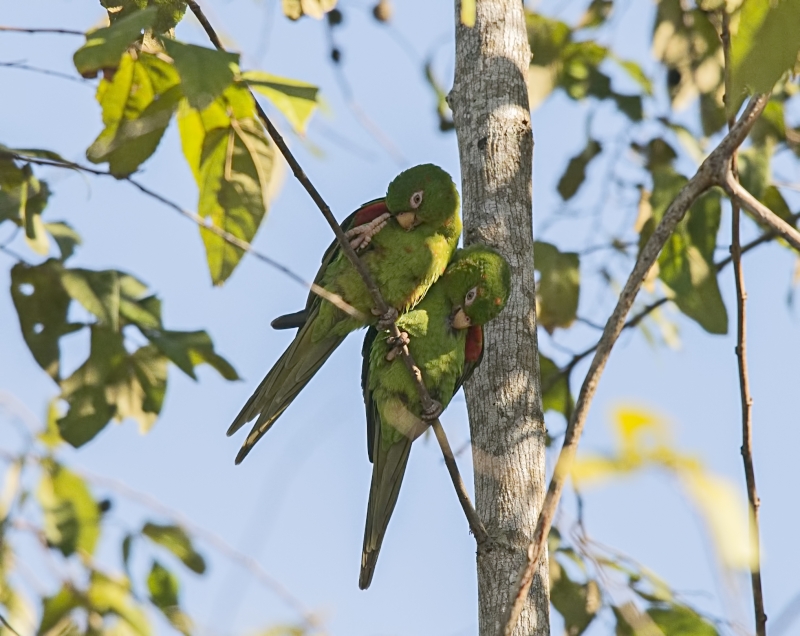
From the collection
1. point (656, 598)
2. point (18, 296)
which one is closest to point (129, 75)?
point (18, 296)

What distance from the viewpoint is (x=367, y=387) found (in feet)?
13.9

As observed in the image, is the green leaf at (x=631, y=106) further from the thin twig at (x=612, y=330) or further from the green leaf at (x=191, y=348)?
the green leaf at (x=191, y=348)

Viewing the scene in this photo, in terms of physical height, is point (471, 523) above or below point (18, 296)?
below

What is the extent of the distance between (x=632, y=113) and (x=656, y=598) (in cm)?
349

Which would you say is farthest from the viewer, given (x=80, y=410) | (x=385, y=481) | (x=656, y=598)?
(x=385, y=481)

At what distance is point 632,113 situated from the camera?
6.05 meters

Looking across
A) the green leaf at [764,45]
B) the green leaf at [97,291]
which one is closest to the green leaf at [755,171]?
the green leaf at [97,291]

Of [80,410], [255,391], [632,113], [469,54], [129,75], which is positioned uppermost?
[632,113]

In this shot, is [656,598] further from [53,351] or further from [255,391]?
[53,351]

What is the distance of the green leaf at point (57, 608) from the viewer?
3.62 meters

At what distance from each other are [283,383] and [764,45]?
284 centimetres

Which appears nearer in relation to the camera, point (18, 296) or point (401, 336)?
point (18, 296)

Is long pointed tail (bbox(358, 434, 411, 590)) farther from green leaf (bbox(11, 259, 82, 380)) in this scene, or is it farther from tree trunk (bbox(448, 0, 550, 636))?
green leaf (bbox(11, 259, 82, 380))

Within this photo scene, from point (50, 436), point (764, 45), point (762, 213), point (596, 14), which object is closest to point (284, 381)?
point (50, 436)
